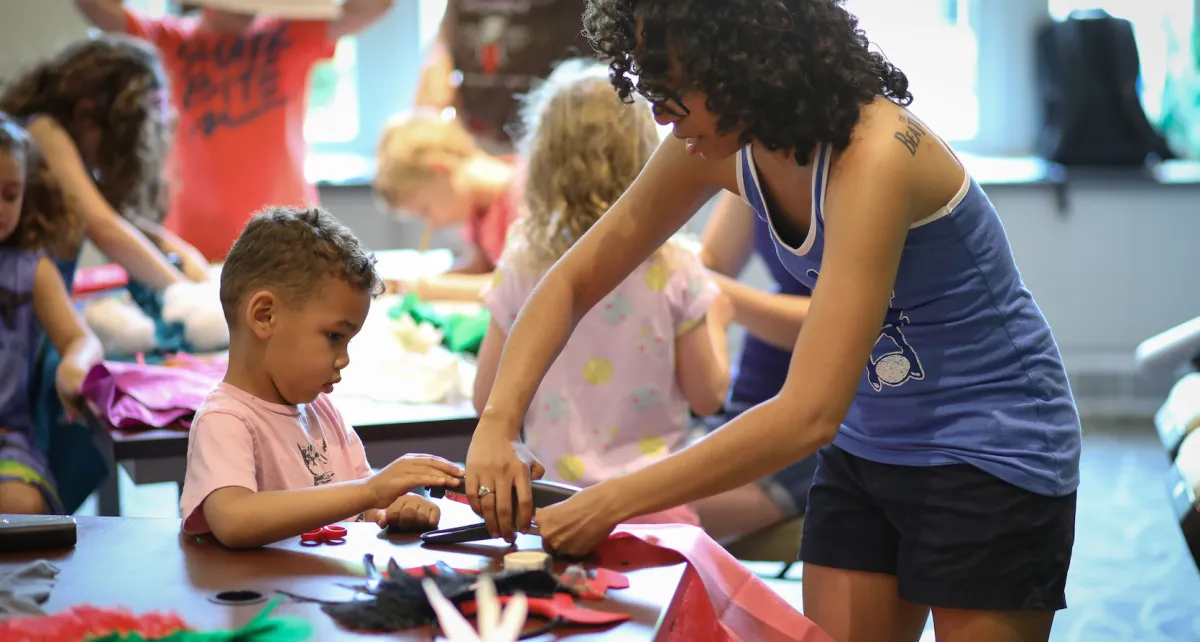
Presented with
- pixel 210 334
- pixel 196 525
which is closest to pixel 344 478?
pixel 196 525

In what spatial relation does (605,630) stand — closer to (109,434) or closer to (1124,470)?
(109,434)

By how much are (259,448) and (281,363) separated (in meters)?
0.10

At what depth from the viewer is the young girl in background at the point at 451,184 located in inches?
130

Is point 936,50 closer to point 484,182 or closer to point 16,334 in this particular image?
point 484,182

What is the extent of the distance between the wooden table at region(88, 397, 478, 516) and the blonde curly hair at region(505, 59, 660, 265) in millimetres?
293

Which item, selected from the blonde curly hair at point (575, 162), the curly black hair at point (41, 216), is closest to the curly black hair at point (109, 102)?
the curly black hair at point (41, 216)

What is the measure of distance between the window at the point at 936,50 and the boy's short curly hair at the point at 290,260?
4.17m

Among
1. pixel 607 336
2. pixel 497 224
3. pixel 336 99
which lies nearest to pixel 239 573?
pixel 607 336

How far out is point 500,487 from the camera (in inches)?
48.5

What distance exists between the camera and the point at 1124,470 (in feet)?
13.7

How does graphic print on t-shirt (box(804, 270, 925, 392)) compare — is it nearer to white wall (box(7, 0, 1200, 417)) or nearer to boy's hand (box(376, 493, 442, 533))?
boy's hand (box(376, 493, 442, 533))

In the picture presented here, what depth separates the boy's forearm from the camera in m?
1.25

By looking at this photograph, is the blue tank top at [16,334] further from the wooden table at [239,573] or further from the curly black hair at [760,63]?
the curly black hair at [760,63]

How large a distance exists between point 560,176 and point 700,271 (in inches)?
10.9
